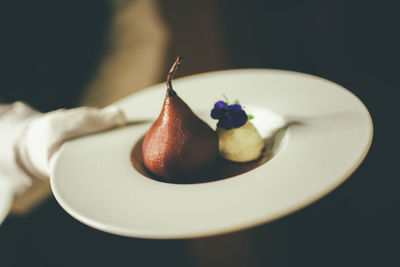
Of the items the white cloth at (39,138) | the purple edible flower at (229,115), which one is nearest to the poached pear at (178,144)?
the purple edible flower at (229,115)

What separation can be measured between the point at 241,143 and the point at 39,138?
1.84ft

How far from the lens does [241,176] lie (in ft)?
2.06

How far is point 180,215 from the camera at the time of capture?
540 millimetres

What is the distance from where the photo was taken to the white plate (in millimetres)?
513

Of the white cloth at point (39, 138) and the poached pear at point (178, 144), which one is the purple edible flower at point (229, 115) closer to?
the poached pear at point (178, 144)

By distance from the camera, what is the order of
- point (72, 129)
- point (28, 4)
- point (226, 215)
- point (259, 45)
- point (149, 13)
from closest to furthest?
point (226, 215) → point (72, 129) → point (28, 4) → point (259, 45) → point (149, 13)

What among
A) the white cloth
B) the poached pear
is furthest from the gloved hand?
the poached pear

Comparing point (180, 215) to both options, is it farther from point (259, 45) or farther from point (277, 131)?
point (259, 45)

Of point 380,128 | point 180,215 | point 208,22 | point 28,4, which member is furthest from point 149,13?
point 180,215

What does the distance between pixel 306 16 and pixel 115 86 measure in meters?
1.06

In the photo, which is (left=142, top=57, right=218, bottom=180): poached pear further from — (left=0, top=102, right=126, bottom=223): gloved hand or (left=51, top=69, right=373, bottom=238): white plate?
(left=0, top=102, right=126, bottom=223): gloved hand

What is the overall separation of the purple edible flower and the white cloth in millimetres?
336

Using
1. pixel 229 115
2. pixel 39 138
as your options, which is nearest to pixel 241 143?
pixel 229 115

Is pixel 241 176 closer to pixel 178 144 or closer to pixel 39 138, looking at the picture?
pixel 178 144
